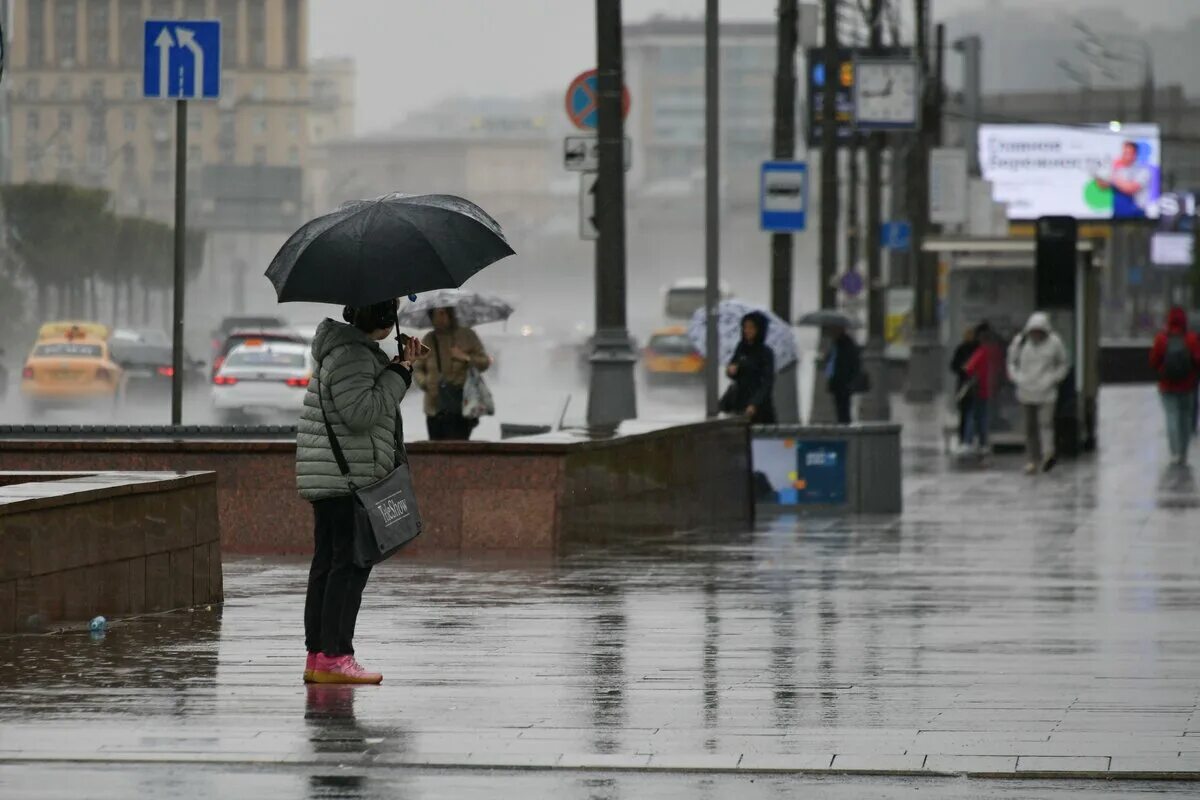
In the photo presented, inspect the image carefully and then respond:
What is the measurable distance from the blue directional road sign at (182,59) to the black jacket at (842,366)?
1756 cm

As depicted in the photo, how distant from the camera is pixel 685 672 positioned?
9.78 meters

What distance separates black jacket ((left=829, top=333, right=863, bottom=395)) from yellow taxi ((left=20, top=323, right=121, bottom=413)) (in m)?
17.7

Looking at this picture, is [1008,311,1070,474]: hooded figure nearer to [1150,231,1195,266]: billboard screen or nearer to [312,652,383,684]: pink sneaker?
[312,652,383,684]: pink sneaker

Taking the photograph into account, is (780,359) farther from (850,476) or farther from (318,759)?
(318,759)

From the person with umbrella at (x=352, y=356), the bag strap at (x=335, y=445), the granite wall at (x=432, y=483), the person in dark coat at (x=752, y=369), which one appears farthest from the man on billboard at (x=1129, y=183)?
the bag strap at (x=335, y=445)

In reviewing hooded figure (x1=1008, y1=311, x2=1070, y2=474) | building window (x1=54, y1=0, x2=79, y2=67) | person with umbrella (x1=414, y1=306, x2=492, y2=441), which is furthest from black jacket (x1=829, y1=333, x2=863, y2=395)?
building window (x1=54, y1=0, x2=79, y2=67)

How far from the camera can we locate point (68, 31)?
2562 inches

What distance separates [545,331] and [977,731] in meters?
95.2

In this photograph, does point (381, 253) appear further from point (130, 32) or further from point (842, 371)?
point (130, 32)

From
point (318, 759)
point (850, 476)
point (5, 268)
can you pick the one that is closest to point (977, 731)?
point (318, 759)

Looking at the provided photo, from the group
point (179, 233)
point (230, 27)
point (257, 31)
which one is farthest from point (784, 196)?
point (257, 31)

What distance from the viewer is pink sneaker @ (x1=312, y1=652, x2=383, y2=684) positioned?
9227 millimetres

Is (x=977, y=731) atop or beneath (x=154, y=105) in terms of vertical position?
beneath

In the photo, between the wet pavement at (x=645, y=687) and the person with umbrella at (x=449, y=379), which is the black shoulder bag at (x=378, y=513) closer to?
the wet pavement at (x=645, y=687)
